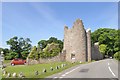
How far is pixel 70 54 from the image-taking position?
59.6 m

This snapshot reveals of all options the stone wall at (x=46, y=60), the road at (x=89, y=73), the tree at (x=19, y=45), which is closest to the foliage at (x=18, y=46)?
the tree at (x=19, y=45)

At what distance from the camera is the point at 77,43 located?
192ft

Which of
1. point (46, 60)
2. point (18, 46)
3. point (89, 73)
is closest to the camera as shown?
point (89, 73)

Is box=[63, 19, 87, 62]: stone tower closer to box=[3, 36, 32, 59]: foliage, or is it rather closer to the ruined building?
the ruined building

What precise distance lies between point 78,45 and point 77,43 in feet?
1.70

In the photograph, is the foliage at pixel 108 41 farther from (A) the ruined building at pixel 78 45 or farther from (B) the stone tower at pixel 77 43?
(B) the stone tower at pixel 77 43

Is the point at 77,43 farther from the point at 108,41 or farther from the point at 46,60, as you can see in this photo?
the point at 108,41

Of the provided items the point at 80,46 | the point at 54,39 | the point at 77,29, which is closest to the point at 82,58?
the point at 80,46

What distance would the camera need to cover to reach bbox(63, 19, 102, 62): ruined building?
5834 cm

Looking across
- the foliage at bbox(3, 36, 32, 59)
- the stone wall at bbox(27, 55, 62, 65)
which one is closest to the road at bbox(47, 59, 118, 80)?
the stone wall at bbox(27, 55, 62, 65)

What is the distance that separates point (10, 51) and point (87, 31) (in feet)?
106

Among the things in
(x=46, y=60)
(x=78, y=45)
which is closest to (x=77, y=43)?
(x=78, y=45)

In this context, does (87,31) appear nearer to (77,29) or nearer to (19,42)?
(77,29)

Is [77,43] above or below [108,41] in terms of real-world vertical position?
below
